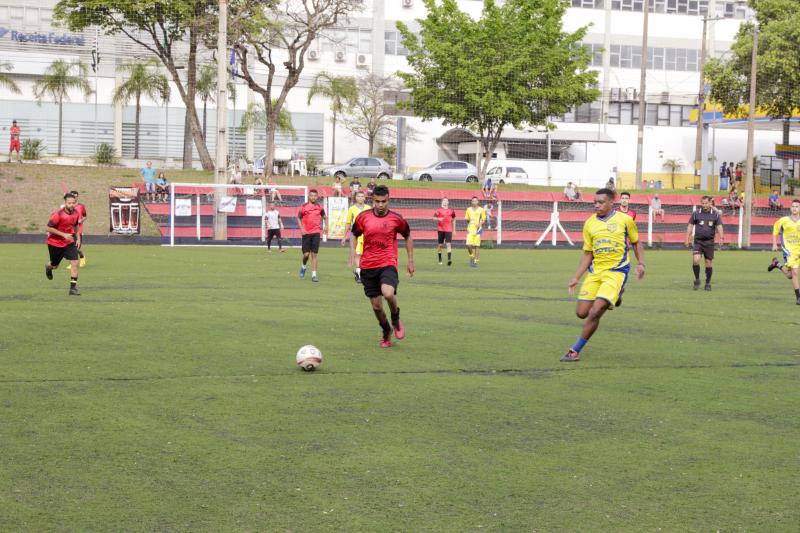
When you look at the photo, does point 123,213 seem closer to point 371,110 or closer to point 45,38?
point 45,38

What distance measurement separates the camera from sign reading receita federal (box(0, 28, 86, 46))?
2153 inches

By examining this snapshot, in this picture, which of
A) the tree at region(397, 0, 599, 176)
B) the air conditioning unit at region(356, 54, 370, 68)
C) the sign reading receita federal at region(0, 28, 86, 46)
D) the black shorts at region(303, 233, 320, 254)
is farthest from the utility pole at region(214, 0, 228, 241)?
the air conditioning unit at region(356, 54, 370, 68)

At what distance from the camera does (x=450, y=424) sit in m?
8.12

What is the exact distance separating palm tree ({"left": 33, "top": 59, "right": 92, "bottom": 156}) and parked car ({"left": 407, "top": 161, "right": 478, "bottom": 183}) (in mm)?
19388

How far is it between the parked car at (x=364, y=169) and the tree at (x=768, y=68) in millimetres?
16930

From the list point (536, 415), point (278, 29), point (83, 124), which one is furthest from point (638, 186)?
point (536, 415)

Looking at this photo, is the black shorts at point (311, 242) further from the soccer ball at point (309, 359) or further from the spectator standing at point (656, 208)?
the spectator standing at point (656, 208)

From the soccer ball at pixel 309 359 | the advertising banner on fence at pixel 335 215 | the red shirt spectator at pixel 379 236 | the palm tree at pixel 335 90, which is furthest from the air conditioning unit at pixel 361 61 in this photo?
the soccer ball at pixel 309 359

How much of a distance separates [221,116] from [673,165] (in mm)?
41885

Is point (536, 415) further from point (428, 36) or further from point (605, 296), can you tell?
point (428, 36)

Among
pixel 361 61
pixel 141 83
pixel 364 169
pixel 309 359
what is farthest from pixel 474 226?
pixel 361 61

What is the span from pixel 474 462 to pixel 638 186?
44.6m

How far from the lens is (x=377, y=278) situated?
1246 cm

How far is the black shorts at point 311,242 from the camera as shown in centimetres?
2228
